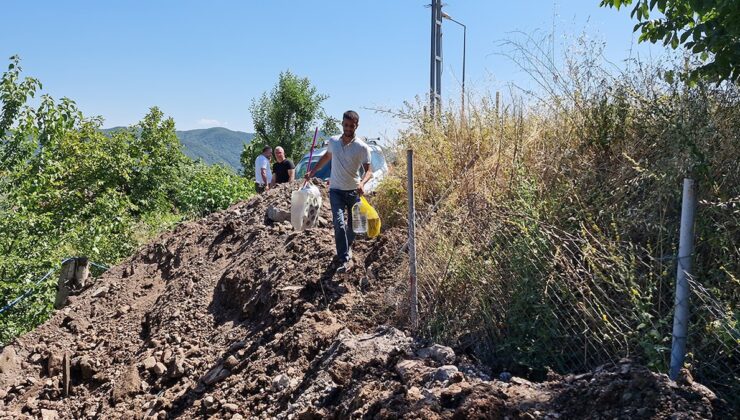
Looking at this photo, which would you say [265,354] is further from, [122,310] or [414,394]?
[122,310]

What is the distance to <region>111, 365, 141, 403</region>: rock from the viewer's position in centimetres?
515

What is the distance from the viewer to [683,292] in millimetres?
3014

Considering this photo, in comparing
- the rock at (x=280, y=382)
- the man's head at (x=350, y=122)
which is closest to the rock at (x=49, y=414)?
the rock at (x=280, y=382)

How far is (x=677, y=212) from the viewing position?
4078 millimetres

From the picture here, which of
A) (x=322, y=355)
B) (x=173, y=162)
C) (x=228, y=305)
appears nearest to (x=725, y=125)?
(x=322, y=355)

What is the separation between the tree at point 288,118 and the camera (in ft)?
98.9

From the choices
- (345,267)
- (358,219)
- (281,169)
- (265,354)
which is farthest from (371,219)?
(281,169)

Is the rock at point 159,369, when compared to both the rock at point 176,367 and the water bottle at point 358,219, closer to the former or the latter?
the rock at point 176,367

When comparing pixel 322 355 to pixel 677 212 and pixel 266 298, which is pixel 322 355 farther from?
pixel 677 212

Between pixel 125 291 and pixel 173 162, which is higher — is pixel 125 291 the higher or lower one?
the lower one

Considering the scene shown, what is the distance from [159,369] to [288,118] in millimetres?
26152

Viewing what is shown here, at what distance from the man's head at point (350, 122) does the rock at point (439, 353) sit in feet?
8.57

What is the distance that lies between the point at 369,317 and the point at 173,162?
13213 millimetres

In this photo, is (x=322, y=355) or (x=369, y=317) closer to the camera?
(x=322, y=355)
